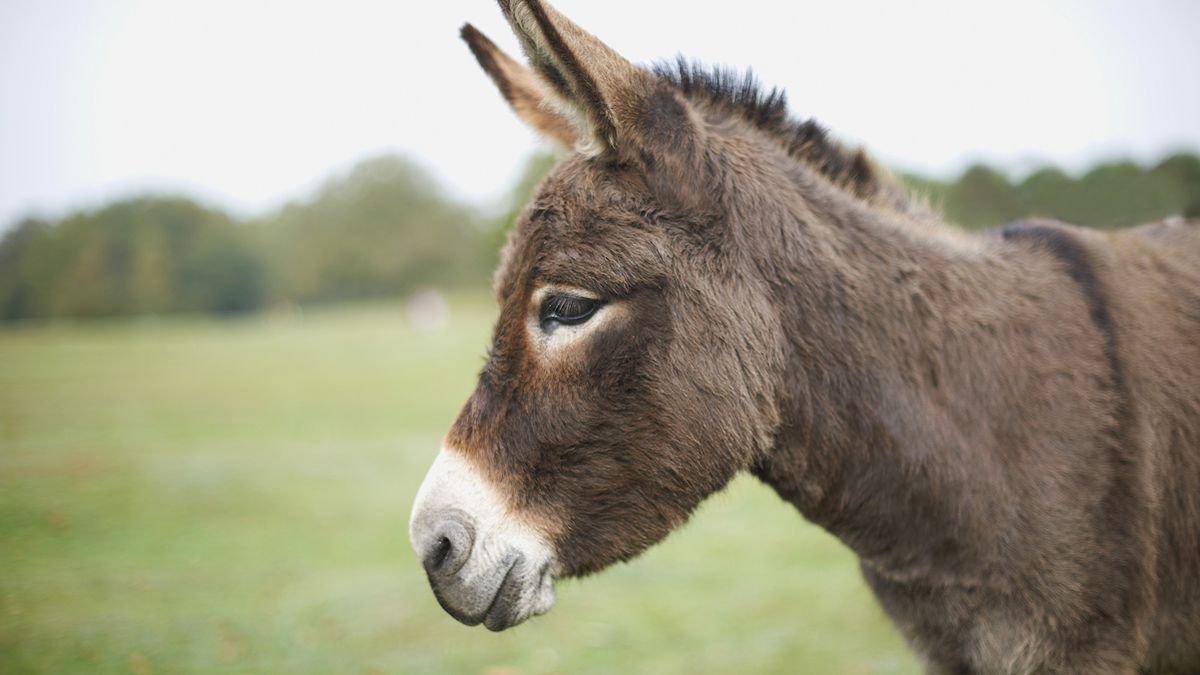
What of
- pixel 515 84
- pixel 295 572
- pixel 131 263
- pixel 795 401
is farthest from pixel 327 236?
pixel 795 401

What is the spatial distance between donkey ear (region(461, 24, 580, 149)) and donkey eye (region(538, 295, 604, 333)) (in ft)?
3.23

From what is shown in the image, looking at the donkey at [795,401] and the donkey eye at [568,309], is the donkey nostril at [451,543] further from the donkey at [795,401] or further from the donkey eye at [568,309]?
the donkey eye at [568,309]

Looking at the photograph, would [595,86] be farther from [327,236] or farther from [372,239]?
[327,236]

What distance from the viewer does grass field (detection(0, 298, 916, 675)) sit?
17.1ft

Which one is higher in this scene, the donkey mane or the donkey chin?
the donkey mane

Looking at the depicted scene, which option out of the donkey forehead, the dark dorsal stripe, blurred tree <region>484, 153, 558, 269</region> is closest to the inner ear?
the donkey forehead

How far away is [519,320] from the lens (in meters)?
2.30

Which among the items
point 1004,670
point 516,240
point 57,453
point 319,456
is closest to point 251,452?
point 319,456

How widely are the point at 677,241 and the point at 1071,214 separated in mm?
3279

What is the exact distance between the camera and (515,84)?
305 centimetres

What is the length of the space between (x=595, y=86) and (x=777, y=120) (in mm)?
884

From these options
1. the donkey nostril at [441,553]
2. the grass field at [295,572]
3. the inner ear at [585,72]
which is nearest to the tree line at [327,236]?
the inner ear at [585,72]

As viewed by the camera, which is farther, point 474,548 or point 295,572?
point 295,572

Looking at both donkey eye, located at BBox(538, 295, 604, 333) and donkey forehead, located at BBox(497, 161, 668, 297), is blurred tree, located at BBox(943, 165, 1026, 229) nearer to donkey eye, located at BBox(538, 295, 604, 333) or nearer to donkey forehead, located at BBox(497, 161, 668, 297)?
donkey forehead, located at BBox(497, 161, 668, 297)
